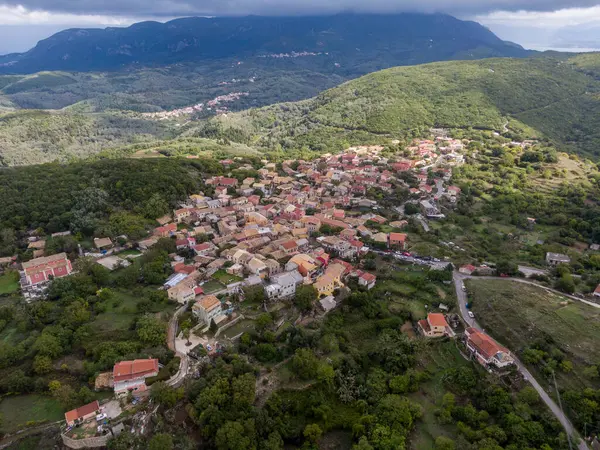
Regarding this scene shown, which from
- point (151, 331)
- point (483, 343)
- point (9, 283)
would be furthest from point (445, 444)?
point (9, 283)

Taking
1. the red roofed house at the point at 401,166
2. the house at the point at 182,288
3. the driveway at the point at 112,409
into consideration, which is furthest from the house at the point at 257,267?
the red roofed house at the point at 401,166

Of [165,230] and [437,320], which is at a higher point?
[165,230]

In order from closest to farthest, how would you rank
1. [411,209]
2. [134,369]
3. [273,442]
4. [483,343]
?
[273,442]
[134,369]
[483,343]
[411,209]

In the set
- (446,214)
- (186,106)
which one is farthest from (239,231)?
(186,106)

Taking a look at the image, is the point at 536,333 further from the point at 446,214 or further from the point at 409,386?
the point at 446,214

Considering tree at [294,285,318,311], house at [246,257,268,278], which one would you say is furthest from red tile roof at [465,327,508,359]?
house at [246,257,268,278]

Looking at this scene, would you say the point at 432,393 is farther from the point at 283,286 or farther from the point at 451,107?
the point at 451,107

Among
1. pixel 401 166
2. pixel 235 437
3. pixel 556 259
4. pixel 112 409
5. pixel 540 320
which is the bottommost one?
pixel 556 259
